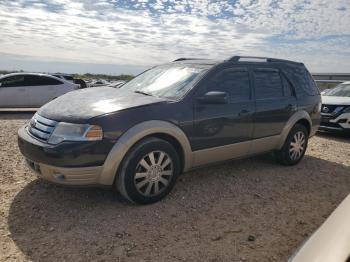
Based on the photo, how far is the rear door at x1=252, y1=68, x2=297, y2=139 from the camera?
5.14m

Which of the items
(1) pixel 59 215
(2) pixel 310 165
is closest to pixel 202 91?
(1) pixel 59 215

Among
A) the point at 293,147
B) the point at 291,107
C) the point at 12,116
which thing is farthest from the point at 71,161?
the point at 12,116

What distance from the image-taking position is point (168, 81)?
468 centimetres

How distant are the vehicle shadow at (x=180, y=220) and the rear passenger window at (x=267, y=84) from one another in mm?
1288

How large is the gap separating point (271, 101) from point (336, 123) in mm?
4620

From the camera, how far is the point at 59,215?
372 centimetres

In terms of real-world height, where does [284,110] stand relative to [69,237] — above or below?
above

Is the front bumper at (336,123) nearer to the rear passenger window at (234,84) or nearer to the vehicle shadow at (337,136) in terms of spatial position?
the vehicle shadow at (337,136)

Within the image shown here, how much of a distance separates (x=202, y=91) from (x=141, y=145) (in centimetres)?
112

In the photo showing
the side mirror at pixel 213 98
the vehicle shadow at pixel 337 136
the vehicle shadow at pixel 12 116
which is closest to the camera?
the side mirror at pixel 213 98

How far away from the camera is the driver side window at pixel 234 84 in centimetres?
464

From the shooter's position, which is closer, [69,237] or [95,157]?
[69,237]

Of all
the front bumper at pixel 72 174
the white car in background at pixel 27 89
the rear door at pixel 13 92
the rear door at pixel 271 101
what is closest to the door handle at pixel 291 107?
the rear door at pixel 271 101

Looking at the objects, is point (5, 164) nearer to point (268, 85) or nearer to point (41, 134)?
point (41, 134)
